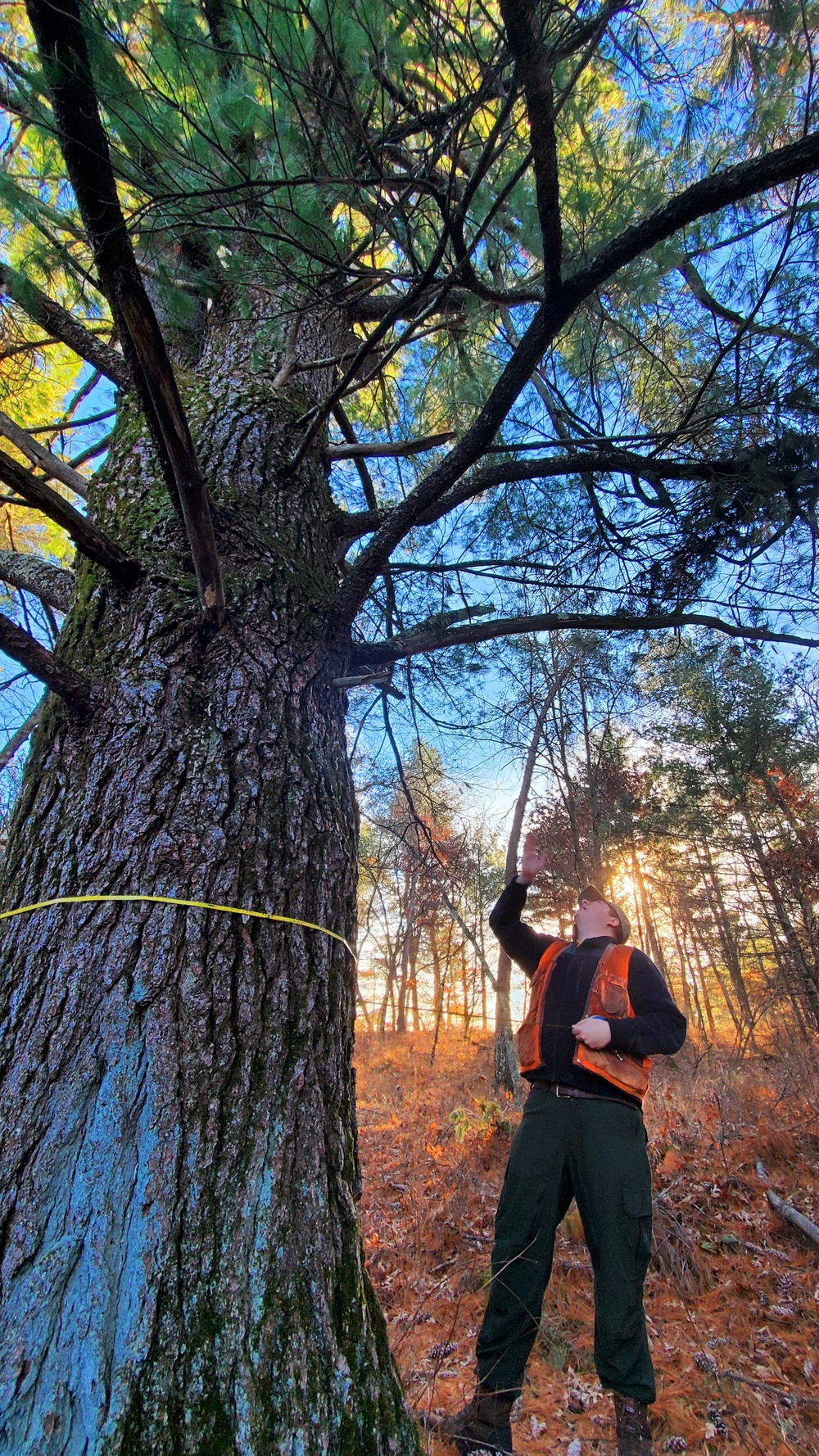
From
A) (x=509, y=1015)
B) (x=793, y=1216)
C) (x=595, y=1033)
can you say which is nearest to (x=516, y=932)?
(x=595, y=1033)

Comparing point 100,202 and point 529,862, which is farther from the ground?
point 100,202

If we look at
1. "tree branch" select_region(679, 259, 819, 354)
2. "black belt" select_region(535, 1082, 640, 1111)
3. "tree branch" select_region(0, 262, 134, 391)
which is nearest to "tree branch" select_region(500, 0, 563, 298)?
"tree branch" select_region(679, 259, 819, 354)

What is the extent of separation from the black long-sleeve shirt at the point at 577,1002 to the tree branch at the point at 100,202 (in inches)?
81.7

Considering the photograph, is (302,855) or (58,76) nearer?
(58,76)

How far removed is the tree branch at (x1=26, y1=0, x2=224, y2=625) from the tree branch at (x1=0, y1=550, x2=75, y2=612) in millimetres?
840

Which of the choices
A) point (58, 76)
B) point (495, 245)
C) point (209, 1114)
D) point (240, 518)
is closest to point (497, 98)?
point (495, 245)

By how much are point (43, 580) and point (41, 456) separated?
43cm

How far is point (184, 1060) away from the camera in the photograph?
1.17 m

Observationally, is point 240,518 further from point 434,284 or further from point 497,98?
point 497,98

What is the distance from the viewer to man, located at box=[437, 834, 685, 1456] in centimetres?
174

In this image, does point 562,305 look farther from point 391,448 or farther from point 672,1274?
point 672,1274

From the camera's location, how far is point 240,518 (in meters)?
1.98

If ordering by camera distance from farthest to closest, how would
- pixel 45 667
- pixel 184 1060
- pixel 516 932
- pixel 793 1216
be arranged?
1. pixel 793 1216
2. pixel 516 932
3. pixel 45 667
4. pixel 184 1060

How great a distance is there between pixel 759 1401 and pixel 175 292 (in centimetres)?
445
